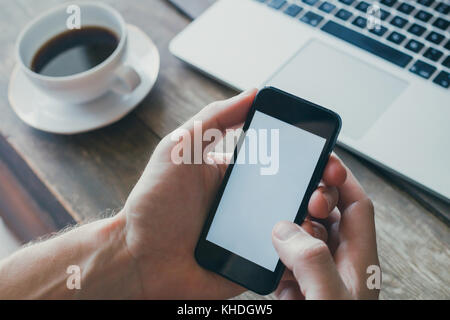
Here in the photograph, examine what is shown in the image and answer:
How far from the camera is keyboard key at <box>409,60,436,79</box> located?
593 millimetres

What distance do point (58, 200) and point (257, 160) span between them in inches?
10.6

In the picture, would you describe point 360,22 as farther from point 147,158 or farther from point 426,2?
point 147,158

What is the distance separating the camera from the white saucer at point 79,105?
1.94 feet

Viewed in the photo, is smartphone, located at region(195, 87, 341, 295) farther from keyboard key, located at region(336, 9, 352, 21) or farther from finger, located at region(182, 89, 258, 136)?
keyboard key, located at region(336, 9, 352, 21)

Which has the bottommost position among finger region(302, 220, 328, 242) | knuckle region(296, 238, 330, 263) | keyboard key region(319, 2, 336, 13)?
finger region(302, 220, 328, 242)

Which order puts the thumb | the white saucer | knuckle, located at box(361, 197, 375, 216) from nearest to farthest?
1. the thumb
2. knuckle, located at box(361, 197, 375, 216)
3. the white saucer

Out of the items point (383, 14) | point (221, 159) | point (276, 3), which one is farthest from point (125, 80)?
point (383, 14)

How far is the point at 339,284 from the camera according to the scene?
0.39 metres

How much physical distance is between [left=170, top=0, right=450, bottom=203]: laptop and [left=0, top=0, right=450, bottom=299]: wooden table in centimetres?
3

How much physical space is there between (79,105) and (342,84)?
373 millimetres

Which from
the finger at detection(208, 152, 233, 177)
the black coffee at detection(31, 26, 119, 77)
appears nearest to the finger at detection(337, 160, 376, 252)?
the finger at detection(208, 152, 233, 177)

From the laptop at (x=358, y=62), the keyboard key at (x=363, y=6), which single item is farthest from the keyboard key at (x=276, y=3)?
the keyboard key at (x=363, y=6)

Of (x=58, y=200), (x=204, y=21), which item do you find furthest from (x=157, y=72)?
(x=58, y=200)

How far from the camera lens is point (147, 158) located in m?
0.58
